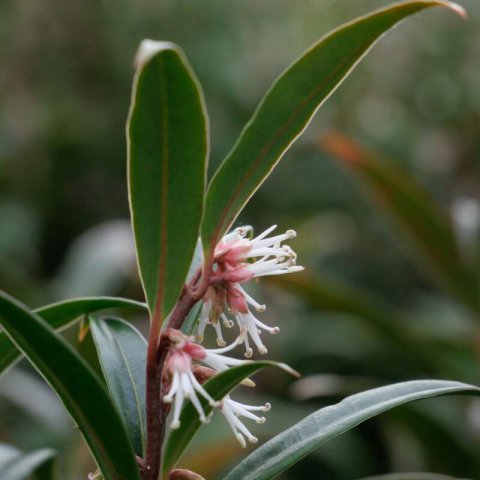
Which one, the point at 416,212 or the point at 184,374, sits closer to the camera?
the point at 184,374

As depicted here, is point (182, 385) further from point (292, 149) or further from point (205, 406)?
point (292, 149)

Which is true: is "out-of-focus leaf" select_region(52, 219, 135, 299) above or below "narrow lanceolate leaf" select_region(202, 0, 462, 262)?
below

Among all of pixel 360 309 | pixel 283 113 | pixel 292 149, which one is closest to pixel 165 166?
pixel 283 113

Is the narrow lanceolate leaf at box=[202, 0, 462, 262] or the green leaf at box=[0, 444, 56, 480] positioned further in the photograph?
the green leaf at box=[0, 444, 56, 480]

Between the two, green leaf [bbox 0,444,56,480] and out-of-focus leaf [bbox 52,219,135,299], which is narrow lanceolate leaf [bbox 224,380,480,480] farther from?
out-of-focus leaf [bbox 52,219,135,299]

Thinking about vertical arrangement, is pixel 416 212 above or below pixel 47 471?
below

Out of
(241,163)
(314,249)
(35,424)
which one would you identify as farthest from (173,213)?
(314,249)

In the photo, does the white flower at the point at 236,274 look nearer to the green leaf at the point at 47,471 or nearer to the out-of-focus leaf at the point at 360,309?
the green leaf at the point at 47,471

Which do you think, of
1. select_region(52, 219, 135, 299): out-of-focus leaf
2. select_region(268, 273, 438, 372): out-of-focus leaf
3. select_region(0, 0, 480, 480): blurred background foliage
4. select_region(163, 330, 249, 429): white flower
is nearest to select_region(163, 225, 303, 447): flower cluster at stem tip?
select_region(163, 330, 249, 429): white flower
